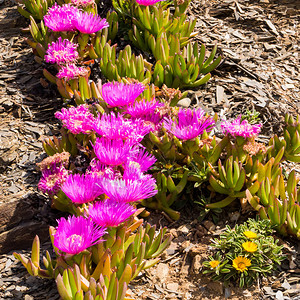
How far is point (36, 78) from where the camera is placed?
397 cm

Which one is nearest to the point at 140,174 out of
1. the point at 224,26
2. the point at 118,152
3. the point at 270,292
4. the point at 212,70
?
the point at 118,152

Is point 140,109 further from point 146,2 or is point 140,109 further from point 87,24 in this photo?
point 146,2

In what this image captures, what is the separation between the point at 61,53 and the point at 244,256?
77.5 inches

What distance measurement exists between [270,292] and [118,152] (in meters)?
1.04

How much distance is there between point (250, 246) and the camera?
2.32 meters

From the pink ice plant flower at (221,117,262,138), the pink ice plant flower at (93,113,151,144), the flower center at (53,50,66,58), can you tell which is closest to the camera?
the pink ice plant flower at (93,113,151,144)

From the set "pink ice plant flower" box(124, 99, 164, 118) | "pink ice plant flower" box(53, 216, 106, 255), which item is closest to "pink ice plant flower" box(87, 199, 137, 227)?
"pink ice plant flower" box(53, 216, 106, 255)

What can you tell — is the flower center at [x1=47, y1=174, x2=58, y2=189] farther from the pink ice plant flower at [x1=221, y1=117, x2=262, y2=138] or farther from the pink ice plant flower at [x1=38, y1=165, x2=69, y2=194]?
the pink ice plant flower at [x1=221, y1=117, x2=262, y2=138]

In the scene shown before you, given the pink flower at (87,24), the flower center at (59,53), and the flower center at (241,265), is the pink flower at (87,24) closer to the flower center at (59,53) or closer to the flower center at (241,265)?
the flower center at (59,53)

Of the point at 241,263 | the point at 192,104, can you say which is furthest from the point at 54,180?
the point at 192,104

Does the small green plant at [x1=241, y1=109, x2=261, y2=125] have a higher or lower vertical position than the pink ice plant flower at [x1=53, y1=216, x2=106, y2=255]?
lower

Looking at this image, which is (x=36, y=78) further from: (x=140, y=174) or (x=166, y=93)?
(x=140, y=174)

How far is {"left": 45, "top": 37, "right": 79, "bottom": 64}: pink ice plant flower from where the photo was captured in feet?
11.0

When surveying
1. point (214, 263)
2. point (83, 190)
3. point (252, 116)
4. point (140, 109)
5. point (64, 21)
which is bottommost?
point (214, 263)
